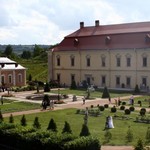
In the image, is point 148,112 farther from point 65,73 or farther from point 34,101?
point 65,73

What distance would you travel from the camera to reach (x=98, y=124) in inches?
1094

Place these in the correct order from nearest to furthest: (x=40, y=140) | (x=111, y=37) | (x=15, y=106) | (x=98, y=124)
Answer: (x=40, y=140) → (x=98, y=124) → (x=15, y=106) → (x=111, y=37)

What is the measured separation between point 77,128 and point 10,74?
114 feet

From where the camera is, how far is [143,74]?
50.9m

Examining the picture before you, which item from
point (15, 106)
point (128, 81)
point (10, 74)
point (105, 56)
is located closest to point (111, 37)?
point (105, 56)

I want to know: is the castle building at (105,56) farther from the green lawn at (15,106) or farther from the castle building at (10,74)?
the green lawn at (15,106)

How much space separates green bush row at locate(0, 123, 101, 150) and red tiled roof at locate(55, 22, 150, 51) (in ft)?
110

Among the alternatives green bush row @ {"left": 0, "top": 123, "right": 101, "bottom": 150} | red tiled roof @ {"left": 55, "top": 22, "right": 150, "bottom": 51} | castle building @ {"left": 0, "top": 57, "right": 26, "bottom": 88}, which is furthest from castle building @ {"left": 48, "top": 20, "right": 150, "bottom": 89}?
green bush row @ {"left": 0, "top": 123, "right": 101, "bottom": 150}

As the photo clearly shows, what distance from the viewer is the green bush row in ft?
55.7

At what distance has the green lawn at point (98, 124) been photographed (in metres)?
23.0

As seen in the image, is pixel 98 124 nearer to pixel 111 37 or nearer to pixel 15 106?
pixel 15 106

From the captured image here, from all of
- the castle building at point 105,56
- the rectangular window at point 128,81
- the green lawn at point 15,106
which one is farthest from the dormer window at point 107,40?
the green lawn at point 15,106

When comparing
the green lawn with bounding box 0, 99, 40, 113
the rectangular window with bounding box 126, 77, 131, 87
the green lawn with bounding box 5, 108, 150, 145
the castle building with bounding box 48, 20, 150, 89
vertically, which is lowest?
the green lawn with bounding box 5, 108, 150, 145

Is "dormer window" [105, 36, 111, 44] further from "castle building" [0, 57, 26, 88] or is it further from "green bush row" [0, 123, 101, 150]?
"green bush row" [0, 123, 101, 150]
